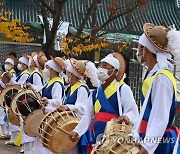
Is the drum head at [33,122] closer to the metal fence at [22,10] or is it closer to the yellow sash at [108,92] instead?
the yellow sash at [108,92]

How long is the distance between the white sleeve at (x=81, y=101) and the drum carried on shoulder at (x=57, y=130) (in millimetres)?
290

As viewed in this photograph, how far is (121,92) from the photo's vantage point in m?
5.53

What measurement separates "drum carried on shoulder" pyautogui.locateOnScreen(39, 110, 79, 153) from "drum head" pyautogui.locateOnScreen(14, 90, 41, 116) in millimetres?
1564

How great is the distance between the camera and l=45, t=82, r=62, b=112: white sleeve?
7.13 metres

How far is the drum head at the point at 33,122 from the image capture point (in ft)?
23.7

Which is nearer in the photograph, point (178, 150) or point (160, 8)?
point (178, 150)

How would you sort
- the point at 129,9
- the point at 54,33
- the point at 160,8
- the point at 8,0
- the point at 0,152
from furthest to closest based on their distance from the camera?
the point at 160,8 < the point at 8,0 < the point at 129,9 < the point at 54,33 < the point at 0,152

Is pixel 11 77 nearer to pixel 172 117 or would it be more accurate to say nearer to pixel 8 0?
pixel 172 117

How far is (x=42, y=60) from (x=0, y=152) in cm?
233

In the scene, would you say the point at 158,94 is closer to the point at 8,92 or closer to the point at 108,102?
the point at 108,102

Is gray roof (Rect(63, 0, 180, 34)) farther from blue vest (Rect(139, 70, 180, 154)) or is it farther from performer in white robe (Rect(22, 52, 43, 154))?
blue vest (Rect(139, 70, 180, 154))

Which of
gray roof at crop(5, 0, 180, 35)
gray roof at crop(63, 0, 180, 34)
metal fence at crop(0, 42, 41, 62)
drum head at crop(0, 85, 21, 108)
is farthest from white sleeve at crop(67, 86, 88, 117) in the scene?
gray roof at crop(63, 0, 180, 34)

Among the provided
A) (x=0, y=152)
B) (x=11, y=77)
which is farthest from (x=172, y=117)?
(x=11, y=77)

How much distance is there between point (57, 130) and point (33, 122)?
4.68 ft
